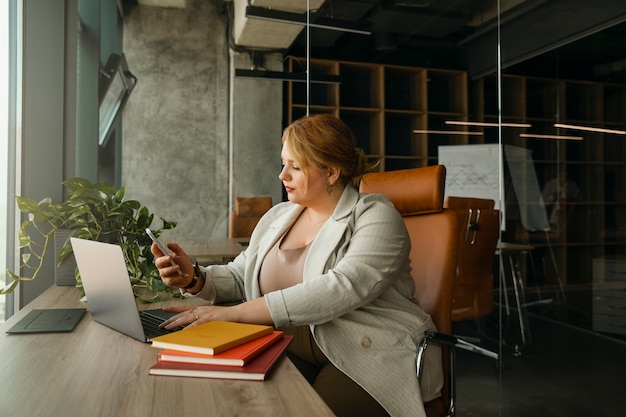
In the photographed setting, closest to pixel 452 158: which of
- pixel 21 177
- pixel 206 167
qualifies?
pixel 206 167

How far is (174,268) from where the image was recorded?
156cm

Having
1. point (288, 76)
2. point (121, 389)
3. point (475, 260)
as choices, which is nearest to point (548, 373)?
point (475, 260)

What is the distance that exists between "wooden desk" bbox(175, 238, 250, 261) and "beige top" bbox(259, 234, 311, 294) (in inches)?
50.8

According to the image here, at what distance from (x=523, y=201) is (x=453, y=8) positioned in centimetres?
141

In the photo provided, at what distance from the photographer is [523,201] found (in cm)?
354

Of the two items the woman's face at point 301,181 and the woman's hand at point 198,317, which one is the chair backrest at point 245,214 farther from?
the woman's hand at point 198,317

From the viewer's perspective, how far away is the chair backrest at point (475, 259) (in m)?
3.51

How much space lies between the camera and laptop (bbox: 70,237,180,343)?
1226 mm

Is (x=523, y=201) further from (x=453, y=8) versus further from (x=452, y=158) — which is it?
(x=453, y=8)

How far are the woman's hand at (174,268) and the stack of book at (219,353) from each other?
38 centimetres

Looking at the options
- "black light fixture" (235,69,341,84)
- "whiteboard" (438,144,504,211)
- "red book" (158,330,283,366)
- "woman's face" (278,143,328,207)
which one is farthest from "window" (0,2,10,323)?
"whiteboard" (438,144,504,211)

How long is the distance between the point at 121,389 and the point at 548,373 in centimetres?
308

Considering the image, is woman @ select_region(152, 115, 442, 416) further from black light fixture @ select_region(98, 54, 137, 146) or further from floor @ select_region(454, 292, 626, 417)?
black light fixture @ select_region(98, 54, 137, 146)

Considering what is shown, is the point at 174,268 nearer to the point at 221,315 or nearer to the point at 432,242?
the point at 221,315
